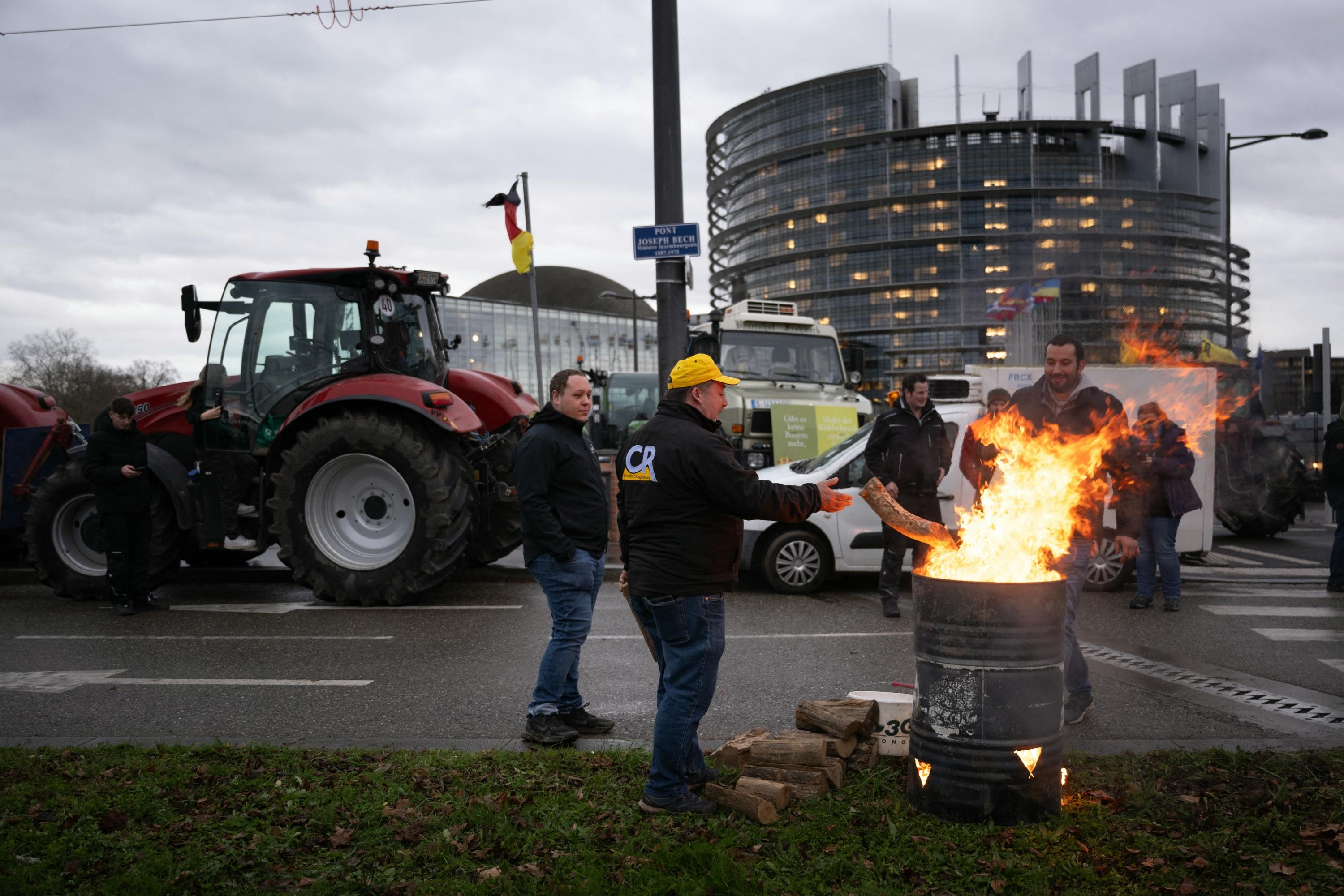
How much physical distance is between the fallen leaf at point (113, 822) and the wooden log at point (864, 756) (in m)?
3.10

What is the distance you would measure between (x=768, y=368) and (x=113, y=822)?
11598 millimetres

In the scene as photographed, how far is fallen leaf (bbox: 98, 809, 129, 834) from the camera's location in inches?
148

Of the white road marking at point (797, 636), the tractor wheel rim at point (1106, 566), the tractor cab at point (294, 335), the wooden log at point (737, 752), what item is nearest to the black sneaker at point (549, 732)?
the wooden log at point (737, 752)

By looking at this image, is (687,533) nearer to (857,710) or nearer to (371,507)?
(857,710)

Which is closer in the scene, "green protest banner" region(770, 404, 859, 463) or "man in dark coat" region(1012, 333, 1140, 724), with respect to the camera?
"man in dark coat" region(1012, 333, 1140, 724)

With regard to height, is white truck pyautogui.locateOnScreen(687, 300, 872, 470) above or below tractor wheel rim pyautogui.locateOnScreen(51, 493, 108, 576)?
above

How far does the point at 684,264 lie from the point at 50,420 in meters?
7.35

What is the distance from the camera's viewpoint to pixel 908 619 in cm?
827

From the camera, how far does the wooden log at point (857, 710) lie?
4398mm

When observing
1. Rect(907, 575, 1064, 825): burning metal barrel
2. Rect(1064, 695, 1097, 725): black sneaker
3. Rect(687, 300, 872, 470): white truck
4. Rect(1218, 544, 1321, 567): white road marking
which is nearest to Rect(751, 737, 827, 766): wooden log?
Rect(907, 575, 1064, 825): burning metal barrel

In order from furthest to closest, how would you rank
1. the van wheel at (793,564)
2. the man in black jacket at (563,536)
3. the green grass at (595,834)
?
the van wheel at (793,564)
the man in black jacket at (563,536)
the green grass at (595,834)

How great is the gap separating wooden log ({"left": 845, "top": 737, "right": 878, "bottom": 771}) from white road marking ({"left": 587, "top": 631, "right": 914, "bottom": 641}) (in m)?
3.02

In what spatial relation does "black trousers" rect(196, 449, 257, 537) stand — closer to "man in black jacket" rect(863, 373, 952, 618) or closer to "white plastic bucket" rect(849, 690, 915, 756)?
"man in black jacket" rect(863, 373, 952, 618)

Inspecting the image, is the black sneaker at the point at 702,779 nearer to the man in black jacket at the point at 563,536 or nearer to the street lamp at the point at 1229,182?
the man in black jacket at the point at 563,536
